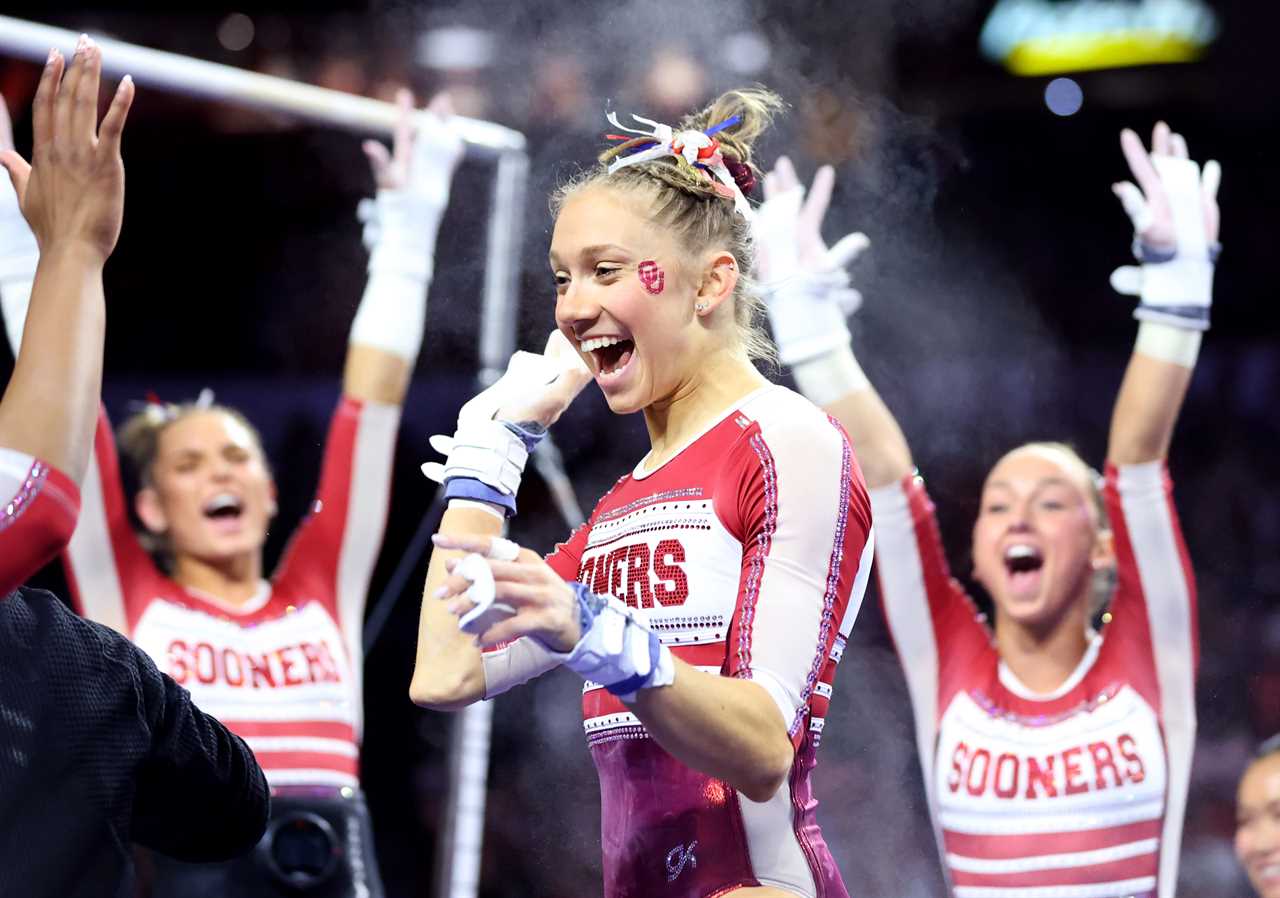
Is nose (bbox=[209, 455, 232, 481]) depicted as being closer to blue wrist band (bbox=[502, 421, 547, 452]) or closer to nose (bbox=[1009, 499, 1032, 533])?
nose (bbox=[1009, 499, 1032, 533])

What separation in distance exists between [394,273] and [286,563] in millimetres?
851

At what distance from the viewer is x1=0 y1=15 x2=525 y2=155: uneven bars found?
11.9 ft

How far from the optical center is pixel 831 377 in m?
3.49

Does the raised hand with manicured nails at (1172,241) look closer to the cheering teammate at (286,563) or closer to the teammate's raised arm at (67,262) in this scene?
the cheering teammate at (286,563)

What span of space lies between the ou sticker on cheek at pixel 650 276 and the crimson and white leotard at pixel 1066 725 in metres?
1.74

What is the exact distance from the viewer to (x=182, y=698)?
1481 mm

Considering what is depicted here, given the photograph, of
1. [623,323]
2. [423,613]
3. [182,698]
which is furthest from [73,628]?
[623,323]

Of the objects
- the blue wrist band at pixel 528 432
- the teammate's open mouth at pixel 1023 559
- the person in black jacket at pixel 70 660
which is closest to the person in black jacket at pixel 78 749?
the person in black jacket at pixel 70 660

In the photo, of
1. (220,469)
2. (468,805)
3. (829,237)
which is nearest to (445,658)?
(468,805)

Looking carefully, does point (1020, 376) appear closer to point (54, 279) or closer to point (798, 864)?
point (798, 864)

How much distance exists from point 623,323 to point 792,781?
58 centimetres

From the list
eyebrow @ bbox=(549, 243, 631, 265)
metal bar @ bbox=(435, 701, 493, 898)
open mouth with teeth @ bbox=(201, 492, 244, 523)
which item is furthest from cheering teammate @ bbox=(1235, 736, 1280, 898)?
open mouth with teeth @ bbox=(201, 492, 244, 523)

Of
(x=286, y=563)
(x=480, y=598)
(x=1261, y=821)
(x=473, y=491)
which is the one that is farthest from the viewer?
(x=286, y=563)

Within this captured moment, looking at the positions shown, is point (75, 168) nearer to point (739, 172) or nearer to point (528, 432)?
point (528, 432)
